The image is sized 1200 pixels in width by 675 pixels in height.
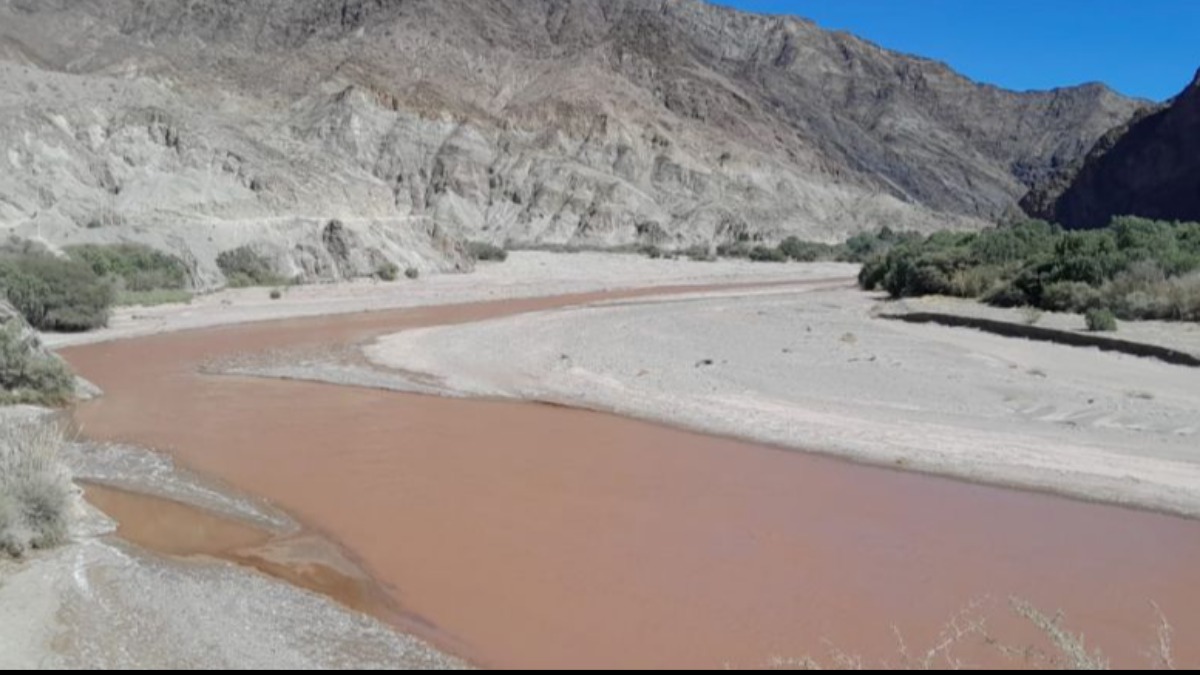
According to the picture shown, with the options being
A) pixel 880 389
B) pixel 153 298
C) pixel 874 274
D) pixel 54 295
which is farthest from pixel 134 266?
pixel 874 274

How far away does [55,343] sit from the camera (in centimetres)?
2462

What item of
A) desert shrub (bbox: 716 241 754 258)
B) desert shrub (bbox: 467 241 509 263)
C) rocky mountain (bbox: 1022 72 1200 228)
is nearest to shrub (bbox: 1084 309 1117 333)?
desert shrub (bbox: 467 241 509 263)

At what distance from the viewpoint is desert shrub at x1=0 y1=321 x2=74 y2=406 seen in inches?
620

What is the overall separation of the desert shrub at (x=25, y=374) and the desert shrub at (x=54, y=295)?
34.1 feet

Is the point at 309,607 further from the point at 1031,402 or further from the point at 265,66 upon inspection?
the point at 265,66

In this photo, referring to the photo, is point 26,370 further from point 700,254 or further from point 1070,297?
point 700,254

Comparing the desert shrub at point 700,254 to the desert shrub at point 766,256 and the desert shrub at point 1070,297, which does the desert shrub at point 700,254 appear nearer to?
the desert shrub at point 766,256

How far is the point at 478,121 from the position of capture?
281 feet

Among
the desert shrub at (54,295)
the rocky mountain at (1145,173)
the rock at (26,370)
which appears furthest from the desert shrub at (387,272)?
the rocky mountain at (1145,173)

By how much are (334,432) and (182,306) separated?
771 inches

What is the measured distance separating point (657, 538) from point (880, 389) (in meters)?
8.49

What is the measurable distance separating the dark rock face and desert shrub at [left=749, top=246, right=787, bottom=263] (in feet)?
26.2

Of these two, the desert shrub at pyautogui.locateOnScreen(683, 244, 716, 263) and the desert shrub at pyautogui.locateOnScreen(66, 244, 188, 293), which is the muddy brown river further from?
the desert shrub at pyautogui.locateOnScreen(683, 244, 716, 263)

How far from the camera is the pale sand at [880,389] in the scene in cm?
1266
